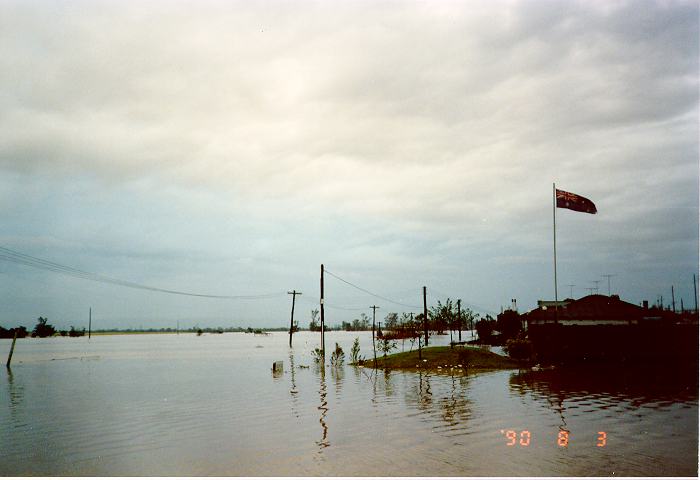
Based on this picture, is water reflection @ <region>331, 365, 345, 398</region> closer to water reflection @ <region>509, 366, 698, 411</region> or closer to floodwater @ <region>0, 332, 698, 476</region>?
floodwater @ <region>0, 332, 698, 476</region>

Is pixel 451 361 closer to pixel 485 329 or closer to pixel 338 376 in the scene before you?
pixel 338 376

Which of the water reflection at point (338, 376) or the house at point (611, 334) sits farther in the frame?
the house at point (611, 334)

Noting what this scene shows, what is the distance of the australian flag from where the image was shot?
3934 centimetres

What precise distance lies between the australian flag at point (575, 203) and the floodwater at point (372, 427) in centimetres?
1146

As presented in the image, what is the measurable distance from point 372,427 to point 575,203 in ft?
82.8

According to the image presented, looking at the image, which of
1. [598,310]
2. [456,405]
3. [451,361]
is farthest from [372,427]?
[598,310]

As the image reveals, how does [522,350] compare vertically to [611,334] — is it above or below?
below

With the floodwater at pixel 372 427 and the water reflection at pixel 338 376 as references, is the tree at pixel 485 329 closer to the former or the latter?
the water reflection at pixel 338 376

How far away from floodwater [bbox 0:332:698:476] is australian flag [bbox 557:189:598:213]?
451 inches

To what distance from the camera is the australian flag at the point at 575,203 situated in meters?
39.3

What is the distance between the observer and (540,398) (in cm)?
2753

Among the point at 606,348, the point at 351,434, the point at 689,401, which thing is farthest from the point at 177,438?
the point at 606,348

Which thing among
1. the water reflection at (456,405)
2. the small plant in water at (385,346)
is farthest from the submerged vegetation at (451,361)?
the water reflection at (456,405)

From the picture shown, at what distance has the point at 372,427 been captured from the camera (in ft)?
72.2
